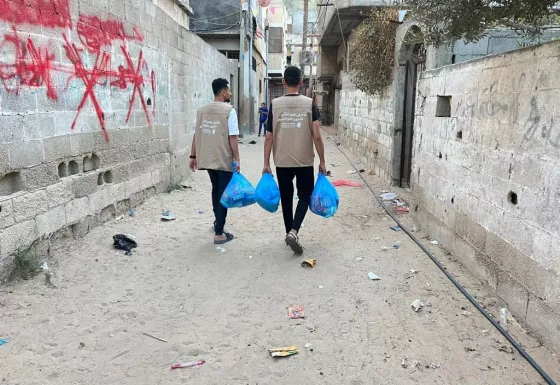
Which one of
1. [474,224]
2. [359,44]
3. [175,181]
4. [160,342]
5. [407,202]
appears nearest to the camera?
[160,342]

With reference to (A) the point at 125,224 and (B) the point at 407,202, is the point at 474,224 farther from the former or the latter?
(A) the point at 125,224

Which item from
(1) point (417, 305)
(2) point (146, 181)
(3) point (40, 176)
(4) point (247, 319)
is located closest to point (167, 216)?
(2) point (146, 181)

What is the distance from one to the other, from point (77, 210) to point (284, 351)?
2937 millimetres

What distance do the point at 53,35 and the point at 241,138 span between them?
1567 cm

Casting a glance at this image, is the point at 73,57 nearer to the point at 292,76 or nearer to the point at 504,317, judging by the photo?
the point at 292,76

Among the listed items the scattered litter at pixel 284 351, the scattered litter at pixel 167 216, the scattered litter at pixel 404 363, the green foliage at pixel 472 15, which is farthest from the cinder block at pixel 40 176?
the green foliage at pixel 472 15

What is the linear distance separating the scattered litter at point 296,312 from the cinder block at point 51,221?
7.80ft

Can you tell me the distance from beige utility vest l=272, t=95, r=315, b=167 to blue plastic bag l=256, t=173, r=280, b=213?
239mm

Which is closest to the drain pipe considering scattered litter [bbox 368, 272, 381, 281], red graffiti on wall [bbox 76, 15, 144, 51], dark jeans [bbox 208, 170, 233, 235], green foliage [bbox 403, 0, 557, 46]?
scattered litter [bbox 368, 272, 381, 281]

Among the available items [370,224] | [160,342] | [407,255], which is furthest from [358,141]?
[160,342]

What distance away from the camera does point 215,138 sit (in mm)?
4914

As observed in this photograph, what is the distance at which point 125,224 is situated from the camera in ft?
18.4

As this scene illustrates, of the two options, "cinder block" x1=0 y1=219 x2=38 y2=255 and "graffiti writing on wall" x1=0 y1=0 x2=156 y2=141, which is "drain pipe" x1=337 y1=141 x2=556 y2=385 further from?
"graffiti writing on wall" x1=0 y1=0 x2=156 y2=141

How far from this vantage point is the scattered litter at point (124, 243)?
4.73m
